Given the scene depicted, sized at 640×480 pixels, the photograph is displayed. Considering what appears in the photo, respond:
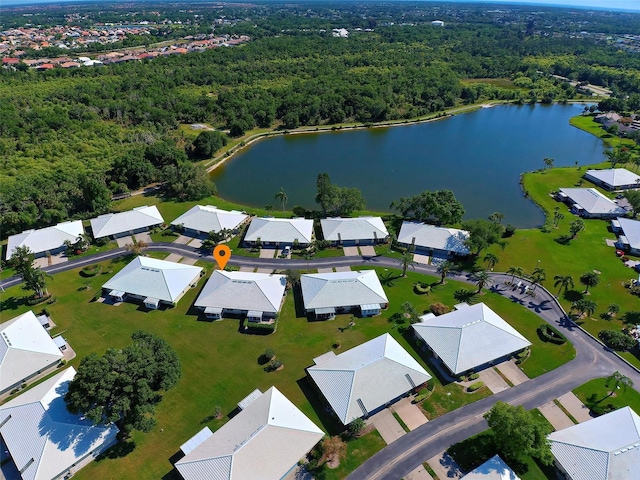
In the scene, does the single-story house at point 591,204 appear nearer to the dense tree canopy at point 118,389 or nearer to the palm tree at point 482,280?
the palm tree at point 482,280

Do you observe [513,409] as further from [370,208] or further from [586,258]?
[370,208]

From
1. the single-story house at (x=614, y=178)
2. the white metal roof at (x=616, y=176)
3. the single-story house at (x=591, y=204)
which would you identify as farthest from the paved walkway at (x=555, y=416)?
the white metal roof at (x=616, y=176)

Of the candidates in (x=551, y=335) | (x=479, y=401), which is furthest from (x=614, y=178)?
(x=479, y=401)

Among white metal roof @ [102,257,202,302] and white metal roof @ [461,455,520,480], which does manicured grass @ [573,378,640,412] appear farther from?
white metal roof @ [102,257,202,302]

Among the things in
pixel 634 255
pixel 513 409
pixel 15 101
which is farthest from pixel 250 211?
pixel 15 101

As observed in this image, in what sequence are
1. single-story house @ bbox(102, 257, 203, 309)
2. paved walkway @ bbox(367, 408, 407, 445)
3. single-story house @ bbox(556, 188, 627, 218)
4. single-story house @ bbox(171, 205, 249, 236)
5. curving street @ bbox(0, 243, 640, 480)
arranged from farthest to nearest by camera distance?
single-story house @ bbox(556, 188, 627, 218) < single-story house @ bbox(171, 205, 249, 236) < single-story house @ bbox(102, 257, 203, 309) < paved walkway @ bbox(367, 408, 407, 445) < curving street @ bbox(0, 243, 640, 480)

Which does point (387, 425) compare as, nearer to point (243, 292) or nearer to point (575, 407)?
point (575, 407)

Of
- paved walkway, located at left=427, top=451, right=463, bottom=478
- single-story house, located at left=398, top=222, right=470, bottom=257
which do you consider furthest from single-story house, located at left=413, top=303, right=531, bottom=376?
single-story house, located at left=398, top=222, right=470, bottom=257
